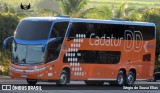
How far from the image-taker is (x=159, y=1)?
444 feet

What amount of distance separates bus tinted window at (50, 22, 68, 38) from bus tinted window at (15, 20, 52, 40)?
370 millimetres

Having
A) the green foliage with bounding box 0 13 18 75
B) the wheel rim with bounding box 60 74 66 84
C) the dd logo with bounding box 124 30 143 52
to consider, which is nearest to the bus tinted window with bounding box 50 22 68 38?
the wheel rim with bounding box 60 74 66 84

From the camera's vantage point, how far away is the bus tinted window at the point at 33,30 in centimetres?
3075

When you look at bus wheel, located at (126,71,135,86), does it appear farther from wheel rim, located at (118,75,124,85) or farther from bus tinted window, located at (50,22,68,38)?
bus tinted window, located at (50,22,68,38)

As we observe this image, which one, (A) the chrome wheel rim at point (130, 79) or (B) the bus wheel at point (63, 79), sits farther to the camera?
(A) the chrome wheel rim at point (130, 79)

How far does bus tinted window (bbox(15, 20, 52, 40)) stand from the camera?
30.8m

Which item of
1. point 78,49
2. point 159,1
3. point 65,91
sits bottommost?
point 65,91

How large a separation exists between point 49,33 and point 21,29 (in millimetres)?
1673

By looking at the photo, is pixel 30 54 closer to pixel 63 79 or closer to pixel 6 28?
pixel 63 79

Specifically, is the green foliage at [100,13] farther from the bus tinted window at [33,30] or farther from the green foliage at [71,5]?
the bus tinted window at [33,30]

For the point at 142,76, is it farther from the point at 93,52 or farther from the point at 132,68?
the point at 93,52

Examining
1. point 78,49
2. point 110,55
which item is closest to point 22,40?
point 78,49

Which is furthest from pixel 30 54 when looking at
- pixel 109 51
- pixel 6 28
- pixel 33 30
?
pixel 6 28

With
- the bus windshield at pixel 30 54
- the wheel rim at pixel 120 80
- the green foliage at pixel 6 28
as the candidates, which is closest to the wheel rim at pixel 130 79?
the wheel rim at pixel 120 80
